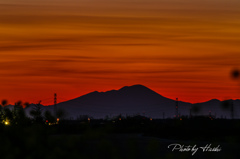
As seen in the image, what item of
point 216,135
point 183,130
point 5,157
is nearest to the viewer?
point 5,157

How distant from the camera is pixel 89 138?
13.3m

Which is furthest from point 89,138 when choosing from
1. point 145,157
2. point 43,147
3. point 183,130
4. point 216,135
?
point 183,130

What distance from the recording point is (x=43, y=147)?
14.1 metres

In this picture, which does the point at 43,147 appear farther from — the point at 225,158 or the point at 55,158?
the point at 225,158

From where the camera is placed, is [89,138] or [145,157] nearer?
[89,138]

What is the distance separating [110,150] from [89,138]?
61 cm

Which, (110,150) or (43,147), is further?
(43,147)

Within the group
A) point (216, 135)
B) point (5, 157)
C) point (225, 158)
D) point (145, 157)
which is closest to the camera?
point (225, 158)

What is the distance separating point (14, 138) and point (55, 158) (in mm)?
3418

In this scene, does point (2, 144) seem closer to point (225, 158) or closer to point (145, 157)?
point (225, 158)

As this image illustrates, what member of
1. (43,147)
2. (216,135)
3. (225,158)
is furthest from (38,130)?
(216,135)

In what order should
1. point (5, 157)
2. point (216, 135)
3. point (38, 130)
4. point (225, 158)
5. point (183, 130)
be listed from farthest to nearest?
point (183, 130) → point (216, 135) → point (38, 130) → point (5, 157) → point (225, 158)

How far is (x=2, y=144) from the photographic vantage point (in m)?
14.4

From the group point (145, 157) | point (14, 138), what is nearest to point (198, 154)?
point (145, 157)
